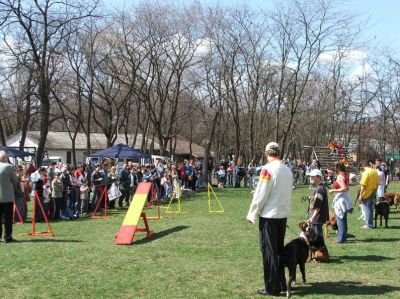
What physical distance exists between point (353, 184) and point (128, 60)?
17.7 meters

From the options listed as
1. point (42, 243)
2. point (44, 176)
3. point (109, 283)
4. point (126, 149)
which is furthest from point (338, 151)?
point (109, 283)

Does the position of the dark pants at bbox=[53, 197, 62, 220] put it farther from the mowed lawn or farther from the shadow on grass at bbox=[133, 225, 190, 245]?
the shadow on grass at bbox=[133, 225, 190, 245]

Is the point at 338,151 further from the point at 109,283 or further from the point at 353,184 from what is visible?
the point at 109,283

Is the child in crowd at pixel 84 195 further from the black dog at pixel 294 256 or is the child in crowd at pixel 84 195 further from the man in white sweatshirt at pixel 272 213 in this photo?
the man in white sweatshirt at pixel 272 213

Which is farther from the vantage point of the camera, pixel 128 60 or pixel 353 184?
pixel 128 60

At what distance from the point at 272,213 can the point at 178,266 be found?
8.85ft

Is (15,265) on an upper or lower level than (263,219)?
lower

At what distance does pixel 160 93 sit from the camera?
41781 millimetres

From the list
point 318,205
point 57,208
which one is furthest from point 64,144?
point 318,205

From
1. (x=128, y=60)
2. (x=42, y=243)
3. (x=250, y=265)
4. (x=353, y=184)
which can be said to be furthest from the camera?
(x=128, y=60)

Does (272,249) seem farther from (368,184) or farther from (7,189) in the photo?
(368,184)

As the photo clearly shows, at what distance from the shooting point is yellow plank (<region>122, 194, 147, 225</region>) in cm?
1209

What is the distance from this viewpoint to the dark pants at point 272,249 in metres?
6.80

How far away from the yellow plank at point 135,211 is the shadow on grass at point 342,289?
5.47 meters
